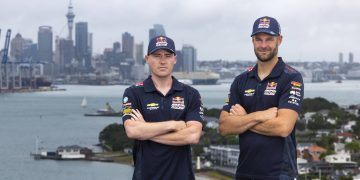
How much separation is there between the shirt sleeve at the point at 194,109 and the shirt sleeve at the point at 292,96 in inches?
10.8

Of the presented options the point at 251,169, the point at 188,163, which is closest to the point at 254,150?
the point at 251,169

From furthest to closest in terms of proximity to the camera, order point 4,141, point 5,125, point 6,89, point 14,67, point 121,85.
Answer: point 121,85, point 14,67, point 6,89, point 5,125, point 4,141

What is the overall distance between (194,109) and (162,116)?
0.11m

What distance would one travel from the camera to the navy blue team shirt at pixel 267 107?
2490 millimetres

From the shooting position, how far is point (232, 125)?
258 centimetres

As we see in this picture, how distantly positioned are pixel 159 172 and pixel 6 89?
288 feet

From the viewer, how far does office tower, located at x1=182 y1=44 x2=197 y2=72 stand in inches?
4614

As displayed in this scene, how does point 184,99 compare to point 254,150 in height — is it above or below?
above

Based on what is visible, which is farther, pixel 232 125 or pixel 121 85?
pixel 121 85

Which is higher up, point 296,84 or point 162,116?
point 296,84

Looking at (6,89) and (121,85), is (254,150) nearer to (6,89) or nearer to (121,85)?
(6,89)

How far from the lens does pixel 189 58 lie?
119 m

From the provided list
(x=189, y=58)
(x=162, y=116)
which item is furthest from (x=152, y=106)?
(x=189, y=58)

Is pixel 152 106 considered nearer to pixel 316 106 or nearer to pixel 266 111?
pixel 266 111
